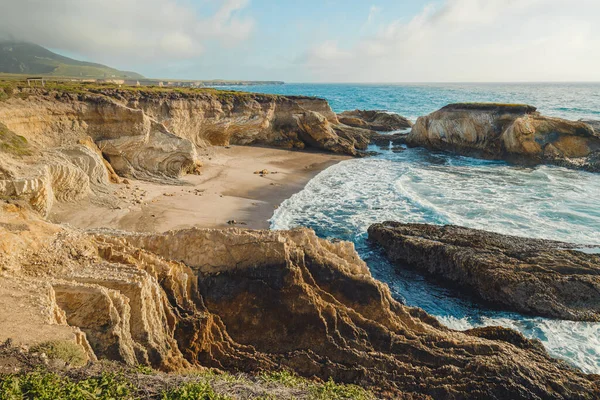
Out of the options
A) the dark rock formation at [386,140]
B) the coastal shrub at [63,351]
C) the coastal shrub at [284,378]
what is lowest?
the dark rock formation at [386,140]

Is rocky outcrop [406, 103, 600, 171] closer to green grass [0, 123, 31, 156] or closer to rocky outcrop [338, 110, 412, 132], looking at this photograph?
rocky outcrop [338, 110, 412, 132]

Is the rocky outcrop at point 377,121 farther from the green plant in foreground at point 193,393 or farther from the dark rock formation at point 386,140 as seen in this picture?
the green plant in foreground at point 193,393

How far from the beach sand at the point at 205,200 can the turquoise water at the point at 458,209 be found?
1504 mm

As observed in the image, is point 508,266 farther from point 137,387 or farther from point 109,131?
point 109,131

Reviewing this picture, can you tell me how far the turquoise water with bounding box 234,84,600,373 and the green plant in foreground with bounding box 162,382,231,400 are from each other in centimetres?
950

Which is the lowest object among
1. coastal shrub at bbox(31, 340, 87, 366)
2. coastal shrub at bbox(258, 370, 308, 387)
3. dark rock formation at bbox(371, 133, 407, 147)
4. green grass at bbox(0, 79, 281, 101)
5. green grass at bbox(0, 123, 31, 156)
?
dark rock formation at bbox(371, 133, 407, 147)

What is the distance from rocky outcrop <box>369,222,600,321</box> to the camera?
13047 millimetres

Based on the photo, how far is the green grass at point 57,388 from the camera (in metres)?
4.67

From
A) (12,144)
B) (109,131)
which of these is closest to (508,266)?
(12,144)

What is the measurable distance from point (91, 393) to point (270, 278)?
180 inches

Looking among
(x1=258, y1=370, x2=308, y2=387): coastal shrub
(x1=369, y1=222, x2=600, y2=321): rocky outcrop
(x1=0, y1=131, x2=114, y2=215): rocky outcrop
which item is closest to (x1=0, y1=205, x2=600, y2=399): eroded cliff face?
(x1=258, y1=370, x2=308, y2=387): coastal shrub

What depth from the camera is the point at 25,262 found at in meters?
7.33

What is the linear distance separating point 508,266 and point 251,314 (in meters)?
10.3

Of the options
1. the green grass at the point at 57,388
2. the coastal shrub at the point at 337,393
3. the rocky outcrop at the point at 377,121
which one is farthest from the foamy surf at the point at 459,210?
the rocky outcrop at the point at 377,121
